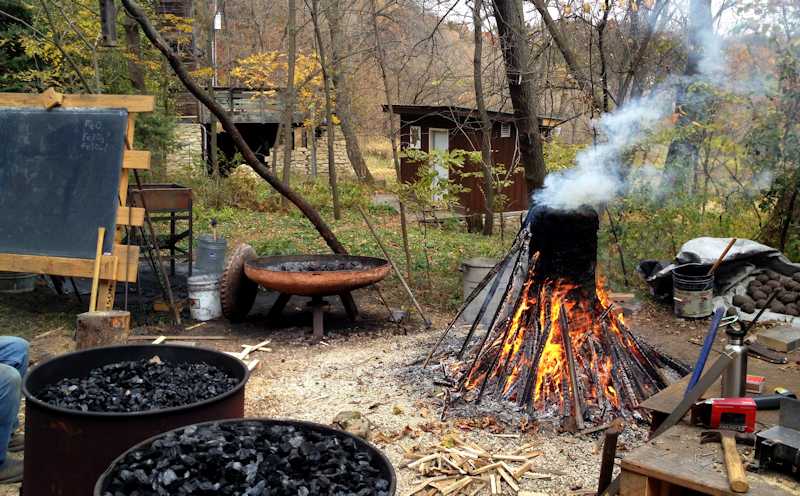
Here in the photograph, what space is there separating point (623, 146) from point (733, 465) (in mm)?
5463

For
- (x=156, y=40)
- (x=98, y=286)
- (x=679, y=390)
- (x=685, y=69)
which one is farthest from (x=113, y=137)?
(x=685, y=69)

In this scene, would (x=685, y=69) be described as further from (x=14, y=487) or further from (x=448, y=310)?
(x=14, y=487)

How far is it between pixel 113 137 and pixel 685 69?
8165mm

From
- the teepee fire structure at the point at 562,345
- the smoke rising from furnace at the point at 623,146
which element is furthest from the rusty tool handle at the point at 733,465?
the smoke rising from furnace at the point at 623,146

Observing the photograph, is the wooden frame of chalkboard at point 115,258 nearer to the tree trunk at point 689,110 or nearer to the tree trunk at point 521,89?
the tree trunk at point 521,89

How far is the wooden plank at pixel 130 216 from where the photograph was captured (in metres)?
6.70

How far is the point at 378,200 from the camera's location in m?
19.9

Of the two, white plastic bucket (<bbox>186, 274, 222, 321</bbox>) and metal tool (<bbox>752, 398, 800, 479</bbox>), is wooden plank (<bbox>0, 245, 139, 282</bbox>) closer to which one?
white plastic bucket (<bbox>186, 274, 222, 321</bbox>)

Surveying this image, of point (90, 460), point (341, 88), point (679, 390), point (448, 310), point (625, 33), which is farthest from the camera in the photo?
point (341, 88)

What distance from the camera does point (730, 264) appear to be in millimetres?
8609

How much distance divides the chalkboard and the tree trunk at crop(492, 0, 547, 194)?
4.77 meters

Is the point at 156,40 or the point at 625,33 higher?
the point at 625,33

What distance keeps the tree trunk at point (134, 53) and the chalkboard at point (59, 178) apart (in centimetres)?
841

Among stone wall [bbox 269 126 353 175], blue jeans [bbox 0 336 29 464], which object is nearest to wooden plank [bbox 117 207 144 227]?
blue jeans [bbox 0 336 29 464]
